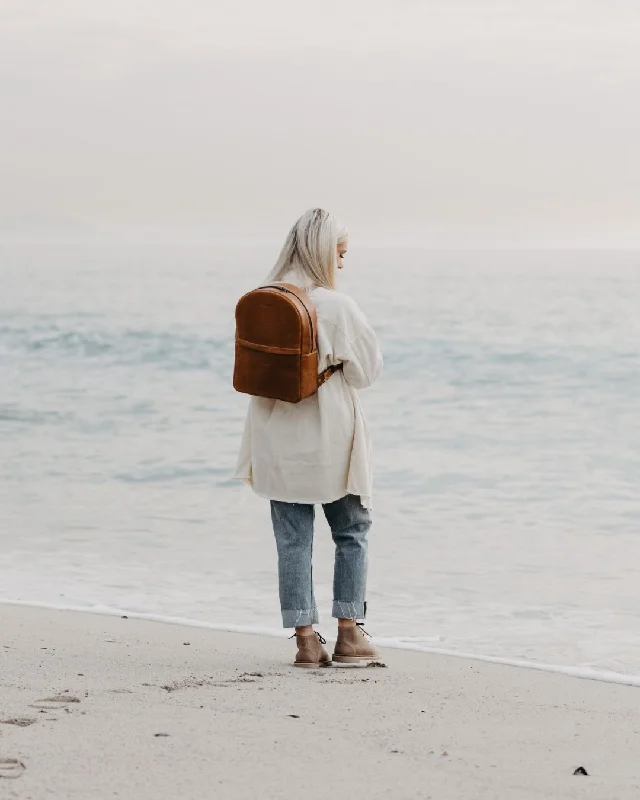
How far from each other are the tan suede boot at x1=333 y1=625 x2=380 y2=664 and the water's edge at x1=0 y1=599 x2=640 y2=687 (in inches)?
16.9

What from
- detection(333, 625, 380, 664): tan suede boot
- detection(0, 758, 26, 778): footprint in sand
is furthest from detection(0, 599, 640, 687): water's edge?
detection(0, 758, 26, 778): footprint in sand

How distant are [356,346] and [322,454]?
1.22ft

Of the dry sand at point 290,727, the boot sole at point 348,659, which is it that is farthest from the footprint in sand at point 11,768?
the boot sole at point 348,659

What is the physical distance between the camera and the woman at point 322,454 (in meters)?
3.70

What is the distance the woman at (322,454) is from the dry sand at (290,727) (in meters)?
0.23

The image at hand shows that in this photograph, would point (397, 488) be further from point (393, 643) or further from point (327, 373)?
point (327, 373)

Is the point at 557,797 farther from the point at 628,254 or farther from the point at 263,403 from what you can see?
the point at 628,254

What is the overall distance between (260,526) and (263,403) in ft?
11.3

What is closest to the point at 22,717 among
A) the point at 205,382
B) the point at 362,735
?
the point at 362,735

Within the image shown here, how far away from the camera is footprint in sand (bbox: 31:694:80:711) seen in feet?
9.82

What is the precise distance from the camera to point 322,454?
3.73 m

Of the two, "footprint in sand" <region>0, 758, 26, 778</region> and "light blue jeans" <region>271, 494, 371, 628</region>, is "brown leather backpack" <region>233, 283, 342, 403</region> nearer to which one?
"light blue jeans" <region>271, 494, 371, 628</region>

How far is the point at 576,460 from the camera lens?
34.7 ft

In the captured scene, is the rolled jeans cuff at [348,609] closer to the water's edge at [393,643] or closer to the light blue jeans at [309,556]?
the light blue jeans at [309,556]
